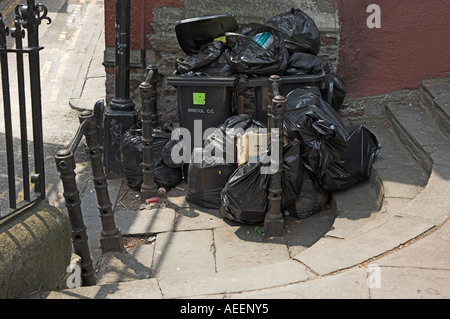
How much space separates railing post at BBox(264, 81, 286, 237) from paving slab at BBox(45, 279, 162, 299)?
1.70 m

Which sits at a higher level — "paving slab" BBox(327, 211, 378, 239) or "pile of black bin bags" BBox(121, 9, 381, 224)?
"pile of black bin bags" BBox(121, 9, 381, 224)

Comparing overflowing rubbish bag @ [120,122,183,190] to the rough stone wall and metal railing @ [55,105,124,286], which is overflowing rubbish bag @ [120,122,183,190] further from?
metal railing @ [55,105,124,286]

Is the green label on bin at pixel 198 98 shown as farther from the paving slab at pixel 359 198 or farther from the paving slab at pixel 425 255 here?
the paving slab at pixel 425 255

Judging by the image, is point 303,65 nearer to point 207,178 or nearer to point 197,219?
point 207,178

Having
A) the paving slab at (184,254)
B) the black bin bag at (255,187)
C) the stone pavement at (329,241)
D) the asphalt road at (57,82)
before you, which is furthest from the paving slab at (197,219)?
the asphalt road at (57,82)

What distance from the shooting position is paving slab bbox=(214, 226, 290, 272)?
4.70 metres

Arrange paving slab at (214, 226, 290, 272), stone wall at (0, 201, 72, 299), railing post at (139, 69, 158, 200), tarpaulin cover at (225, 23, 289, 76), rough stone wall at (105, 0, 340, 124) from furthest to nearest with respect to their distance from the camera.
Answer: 1. rough stone wall at (105, 0, 340, 124)
2. tarpaulin cover at (225, 23, 289, 76)
3. railing post at (139, 69, 158, 200)
4. paving slab at (214, 226, 290, 272)
5. stone wall at (0, 201, 72, 299)

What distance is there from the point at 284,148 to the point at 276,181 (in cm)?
33

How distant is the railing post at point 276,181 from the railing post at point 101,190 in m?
1.27

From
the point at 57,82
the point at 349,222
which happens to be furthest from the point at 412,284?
the point at 57,82

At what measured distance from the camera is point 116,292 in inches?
135

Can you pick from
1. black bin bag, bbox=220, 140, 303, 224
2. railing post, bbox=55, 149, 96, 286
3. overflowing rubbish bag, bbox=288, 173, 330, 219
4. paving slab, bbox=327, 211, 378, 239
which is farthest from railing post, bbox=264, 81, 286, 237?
railing post, bbox=55, 149, 96, 286

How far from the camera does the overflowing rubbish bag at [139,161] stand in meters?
6.12
